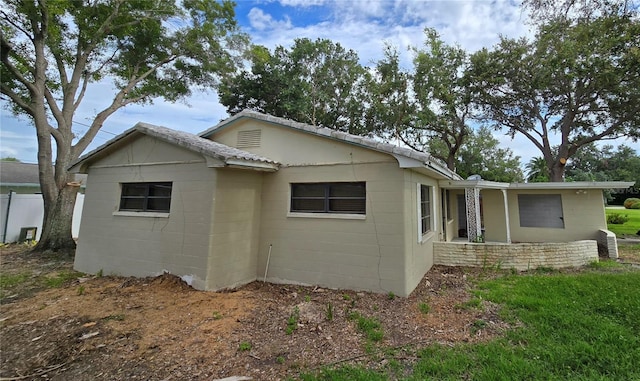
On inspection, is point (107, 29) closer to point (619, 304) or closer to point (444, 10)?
point (444, 10)

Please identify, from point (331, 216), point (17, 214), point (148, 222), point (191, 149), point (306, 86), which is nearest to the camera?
point (191, 149)

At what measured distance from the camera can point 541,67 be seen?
46.3ft

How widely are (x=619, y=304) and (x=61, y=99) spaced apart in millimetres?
17971

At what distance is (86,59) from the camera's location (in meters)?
11.2

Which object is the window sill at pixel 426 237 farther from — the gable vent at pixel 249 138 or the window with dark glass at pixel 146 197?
the window with dark glass at pixel 146 197

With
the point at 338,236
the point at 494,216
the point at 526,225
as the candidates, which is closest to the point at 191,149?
the point at 338,236

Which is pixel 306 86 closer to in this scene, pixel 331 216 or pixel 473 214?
pixel 473 214

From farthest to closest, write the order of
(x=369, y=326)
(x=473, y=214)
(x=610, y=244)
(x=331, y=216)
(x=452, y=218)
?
(x=452, y=218), (x=473, y=214), (x=610, y=244), (x=331, y=216), (x=369, y=326)

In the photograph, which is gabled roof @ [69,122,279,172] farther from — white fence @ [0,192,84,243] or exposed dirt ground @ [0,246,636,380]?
white fence @ [0,192,84,243]

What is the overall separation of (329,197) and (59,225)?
33.0ft

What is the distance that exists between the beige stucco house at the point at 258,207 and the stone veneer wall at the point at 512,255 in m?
1.31

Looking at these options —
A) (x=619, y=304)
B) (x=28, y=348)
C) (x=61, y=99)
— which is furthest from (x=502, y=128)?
(x=61, y=99)

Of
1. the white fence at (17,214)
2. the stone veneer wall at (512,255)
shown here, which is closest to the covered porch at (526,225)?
the stone veneer wall at (512,255)

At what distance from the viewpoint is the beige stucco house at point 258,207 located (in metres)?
5.72
